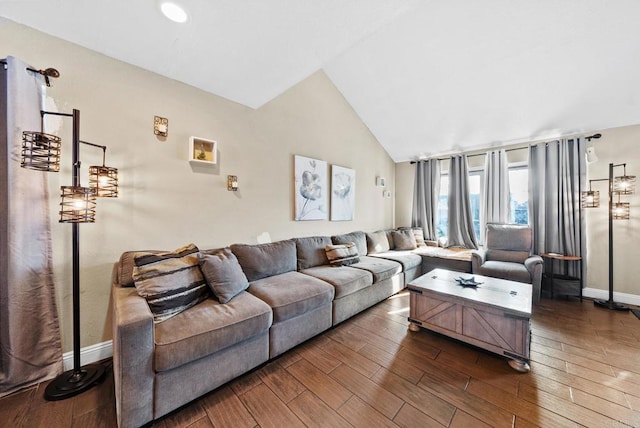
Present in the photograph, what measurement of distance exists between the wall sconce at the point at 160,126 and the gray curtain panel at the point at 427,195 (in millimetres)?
4437

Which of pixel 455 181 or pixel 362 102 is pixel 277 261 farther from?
pixel 455 181

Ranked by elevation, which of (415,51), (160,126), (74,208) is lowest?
(74,208)

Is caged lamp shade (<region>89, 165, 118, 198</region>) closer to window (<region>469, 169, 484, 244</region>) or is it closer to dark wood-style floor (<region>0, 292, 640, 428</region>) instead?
dark wood-style floor (<region>0, 292, 640, 428</region>)

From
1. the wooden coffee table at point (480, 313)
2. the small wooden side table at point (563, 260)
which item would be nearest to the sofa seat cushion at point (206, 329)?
the wooden coffee table at point (480, 313)

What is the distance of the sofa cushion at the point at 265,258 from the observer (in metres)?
2.37

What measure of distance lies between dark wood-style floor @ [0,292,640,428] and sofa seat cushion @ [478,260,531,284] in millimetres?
831

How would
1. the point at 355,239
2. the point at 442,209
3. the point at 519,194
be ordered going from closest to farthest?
the point at 355,239 → the point at 519,194 → the point at 442,209

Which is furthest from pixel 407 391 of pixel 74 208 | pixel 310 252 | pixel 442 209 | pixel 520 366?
pixel 442 209

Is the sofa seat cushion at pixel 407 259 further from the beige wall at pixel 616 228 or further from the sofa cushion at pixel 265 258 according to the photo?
the beige wall at pixel 616 228

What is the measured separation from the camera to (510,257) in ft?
11.4

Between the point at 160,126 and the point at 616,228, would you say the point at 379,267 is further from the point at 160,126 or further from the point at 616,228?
the point at 616,228

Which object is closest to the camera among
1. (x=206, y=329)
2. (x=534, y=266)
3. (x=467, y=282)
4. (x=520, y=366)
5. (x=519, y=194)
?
(x=206, y=329)

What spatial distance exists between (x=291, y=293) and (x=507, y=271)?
2881 mm

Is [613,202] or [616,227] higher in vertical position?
[613,202]
